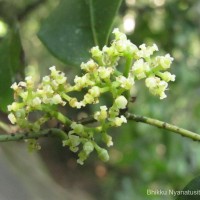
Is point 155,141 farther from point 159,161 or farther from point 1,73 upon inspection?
point 1,73

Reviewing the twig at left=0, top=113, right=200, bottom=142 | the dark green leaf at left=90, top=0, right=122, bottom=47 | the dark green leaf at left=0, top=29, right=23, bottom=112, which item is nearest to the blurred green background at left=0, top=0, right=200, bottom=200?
the dark green leaf at left=0, top=29, right=23, bottom=112

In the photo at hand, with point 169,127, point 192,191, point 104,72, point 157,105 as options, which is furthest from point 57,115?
point 157,105

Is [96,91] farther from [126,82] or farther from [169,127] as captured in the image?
[169,127]

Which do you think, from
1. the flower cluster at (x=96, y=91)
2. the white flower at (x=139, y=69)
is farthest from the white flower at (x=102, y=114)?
the white flower at (x=139, y=69)

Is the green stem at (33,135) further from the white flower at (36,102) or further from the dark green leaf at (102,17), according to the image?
the dark green leaf at (102,17)

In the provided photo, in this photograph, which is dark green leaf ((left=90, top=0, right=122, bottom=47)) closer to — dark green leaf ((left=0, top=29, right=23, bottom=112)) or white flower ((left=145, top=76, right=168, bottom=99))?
dark green leaf ((left=0, top=29, right=23, bottom=112))

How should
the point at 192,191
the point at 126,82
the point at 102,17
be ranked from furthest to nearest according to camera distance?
1. the point at 102,17
2. the point at 192,191
3. the point at 126,82
